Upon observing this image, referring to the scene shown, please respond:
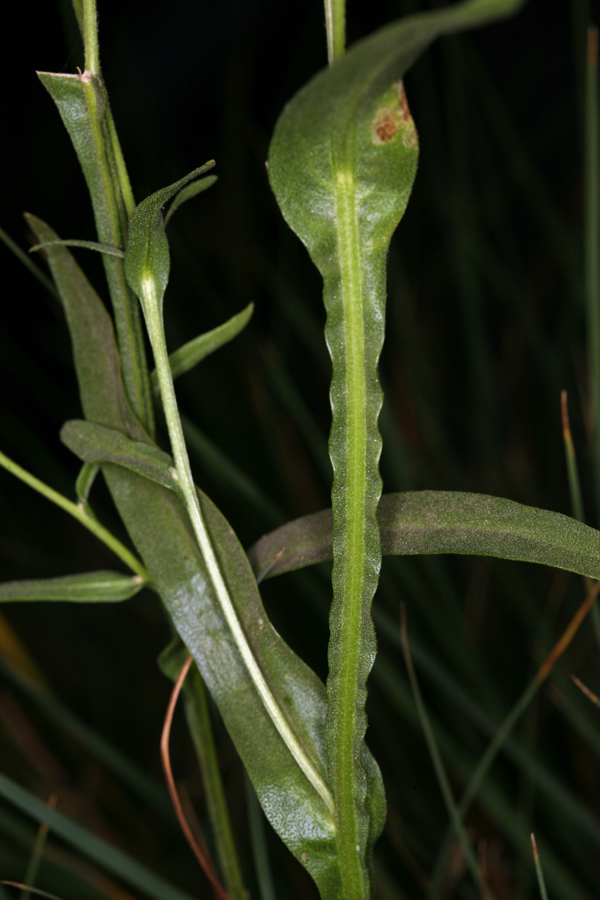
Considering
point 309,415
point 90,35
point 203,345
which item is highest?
point 90,35

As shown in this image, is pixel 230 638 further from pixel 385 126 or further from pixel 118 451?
pixel 385 126

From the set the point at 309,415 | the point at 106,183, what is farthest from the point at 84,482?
the point at 309,415

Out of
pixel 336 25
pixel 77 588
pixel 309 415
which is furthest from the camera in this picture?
pixel 309 415

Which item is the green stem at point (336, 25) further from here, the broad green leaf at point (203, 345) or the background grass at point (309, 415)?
the background grass at point (309, 415)

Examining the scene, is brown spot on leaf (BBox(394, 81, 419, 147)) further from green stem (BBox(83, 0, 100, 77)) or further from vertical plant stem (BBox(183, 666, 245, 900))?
vertical plant stem (BBox(183, 666, 245, 900))

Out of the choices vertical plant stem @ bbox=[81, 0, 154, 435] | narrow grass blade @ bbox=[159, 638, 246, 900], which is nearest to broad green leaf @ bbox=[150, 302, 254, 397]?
vertical plant stem @ bbox=[81, 0, 154, 435]

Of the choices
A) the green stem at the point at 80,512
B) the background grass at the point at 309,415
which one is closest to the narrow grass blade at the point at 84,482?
the green stem at the point at 80,512
